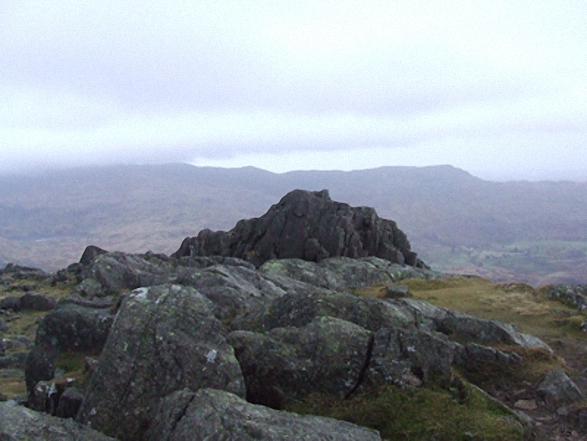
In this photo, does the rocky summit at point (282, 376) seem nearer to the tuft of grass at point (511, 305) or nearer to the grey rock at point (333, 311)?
the grey rock at point (333, 311)

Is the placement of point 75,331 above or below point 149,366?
below

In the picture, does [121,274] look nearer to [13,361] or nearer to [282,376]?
[13,361]

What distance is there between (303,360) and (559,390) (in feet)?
36.2

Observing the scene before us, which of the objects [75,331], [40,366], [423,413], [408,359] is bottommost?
[40,366]

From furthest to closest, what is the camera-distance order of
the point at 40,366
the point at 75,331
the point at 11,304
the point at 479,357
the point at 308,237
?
1. the point at 308,237
2. the point at 11,304
3. the point at 75,331
4. the point at 40,366
5. the point at 479,357

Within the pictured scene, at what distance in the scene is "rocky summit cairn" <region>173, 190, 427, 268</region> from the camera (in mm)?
72188

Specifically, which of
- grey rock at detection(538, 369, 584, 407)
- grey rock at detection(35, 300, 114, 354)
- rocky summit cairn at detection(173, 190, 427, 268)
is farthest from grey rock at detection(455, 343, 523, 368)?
rocky summit cairn at detection(173, 190, 427, 268)

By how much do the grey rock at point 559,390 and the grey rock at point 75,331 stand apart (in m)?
20.0

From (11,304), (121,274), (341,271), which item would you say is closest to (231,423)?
(121,274)

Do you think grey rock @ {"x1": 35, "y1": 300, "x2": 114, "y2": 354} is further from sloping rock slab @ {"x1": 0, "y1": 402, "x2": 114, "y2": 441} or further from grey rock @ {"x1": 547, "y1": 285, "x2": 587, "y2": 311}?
grey rock @ {"x1": 547, "y1": 285, "x2": 587, "y2": 311}

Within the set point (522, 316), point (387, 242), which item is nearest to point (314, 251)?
point (387, 242)

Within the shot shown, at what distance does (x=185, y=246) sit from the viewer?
3206 inches

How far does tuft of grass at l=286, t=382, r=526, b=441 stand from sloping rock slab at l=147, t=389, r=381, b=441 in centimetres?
194

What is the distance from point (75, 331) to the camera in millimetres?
23531
